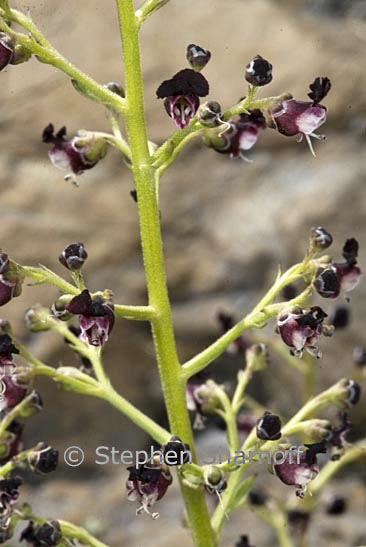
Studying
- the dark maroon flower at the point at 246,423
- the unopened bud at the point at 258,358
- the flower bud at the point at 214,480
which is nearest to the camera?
the flower bud at the point at 214,480

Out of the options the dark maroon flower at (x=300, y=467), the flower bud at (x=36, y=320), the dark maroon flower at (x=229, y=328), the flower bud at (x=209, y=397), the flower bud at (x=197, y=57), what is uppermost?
the flower bud at (x=197, y=57)

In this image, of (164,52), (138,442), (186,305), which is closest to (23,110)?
(164,52)

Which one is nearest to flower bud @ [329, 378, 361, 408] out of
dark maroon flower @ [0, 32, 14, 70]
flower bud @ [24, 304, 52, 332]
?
flower bud @ [24, 304, 52, 332]

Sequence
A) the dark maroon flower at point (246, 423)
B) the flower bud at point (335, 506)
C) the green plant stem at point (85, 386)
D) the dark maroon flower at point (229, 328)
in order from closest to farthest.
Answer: the green plant stem at point (85, 386) < the dark maroon flower at point (229, 328) < the dark maroon flower at point (246, 423) < the flower bud at point (335, 506)

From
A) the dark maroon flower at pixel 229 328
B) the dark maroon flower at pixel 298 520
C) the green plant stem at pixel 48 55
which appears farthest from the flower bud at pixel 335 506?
the green plant stem at pixel 48 55

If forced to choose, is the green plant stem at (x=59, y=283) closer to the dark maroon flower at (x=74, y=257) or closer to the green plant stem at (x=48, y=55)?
the dark maroon flower at (x=74, y=257)

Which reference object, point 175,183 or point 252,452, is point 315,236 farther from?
point 175,183

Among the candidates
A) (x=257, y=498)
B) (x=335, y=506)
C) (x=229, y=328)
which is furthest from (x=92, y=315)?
(x=335, y=506)

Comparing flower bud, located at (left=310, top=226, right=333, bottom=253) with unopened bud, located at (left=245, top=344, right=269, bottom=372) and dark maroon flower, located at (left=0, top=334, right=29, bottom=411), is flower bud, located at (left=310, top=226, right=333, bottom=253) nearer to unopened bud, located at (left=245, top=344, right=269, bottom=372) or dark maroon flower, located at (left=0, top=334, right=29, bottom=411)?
unopened bud, located at (left=245, top=344, right=269, bottom=372)
